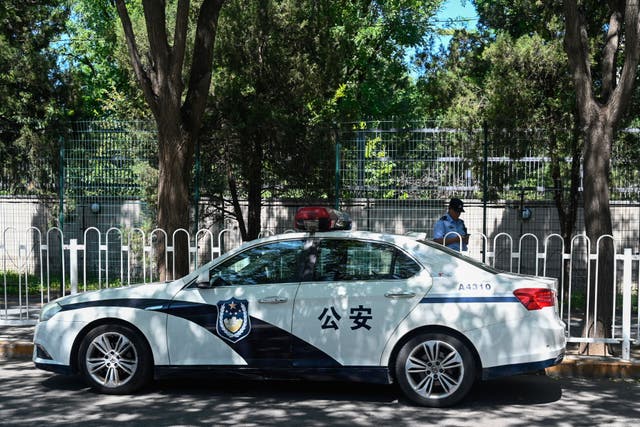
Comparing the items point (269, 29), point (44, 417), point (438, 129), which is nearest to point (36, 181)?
point (269, 29)

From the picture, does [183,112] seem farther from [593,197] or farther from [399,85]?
[399,85]

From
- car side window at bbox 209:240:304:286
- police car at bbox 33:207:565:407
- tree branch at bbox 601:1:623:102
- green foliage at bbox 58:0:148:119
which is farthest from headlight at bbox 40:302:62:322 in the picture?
green foliage at bbox 58:0:148:119

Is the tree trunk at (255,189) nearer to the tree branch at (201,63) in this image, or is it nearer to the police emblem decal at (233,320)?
the tree branch at (201,63)

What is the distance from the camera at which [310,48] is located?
51.0 feet

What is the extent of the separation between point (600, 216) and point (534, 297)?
272 centimetres

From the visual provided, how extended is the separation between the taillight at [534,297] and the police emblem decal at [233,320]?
8.44 ft

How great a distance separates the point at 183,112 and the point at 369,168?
3868 millimetres

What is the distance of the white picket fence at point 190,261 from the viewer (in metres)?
9.22

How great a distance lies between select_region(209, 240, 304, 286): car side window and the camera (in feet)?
24.2

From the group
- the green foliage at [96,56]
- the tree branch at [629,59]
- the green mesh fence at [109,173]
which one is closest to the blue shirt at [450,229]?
the tree branch at [629,59]

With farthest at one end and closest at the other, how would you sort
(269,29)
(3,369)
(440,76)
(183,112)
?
(440,76)
(269,29)
(183,112)
(3,369)

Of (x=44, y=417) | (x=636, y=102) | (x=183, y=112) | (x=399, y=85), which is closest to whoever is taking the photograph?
(x=44, y=417)

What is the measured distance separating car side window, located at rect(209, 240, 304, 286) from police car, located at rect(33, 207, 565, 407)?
0.4 inches

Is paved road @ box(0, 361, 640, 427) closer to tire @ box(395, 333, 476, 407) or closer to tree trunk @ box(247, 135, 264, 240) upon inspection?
tire @ box(395, 333, 476, 407)
